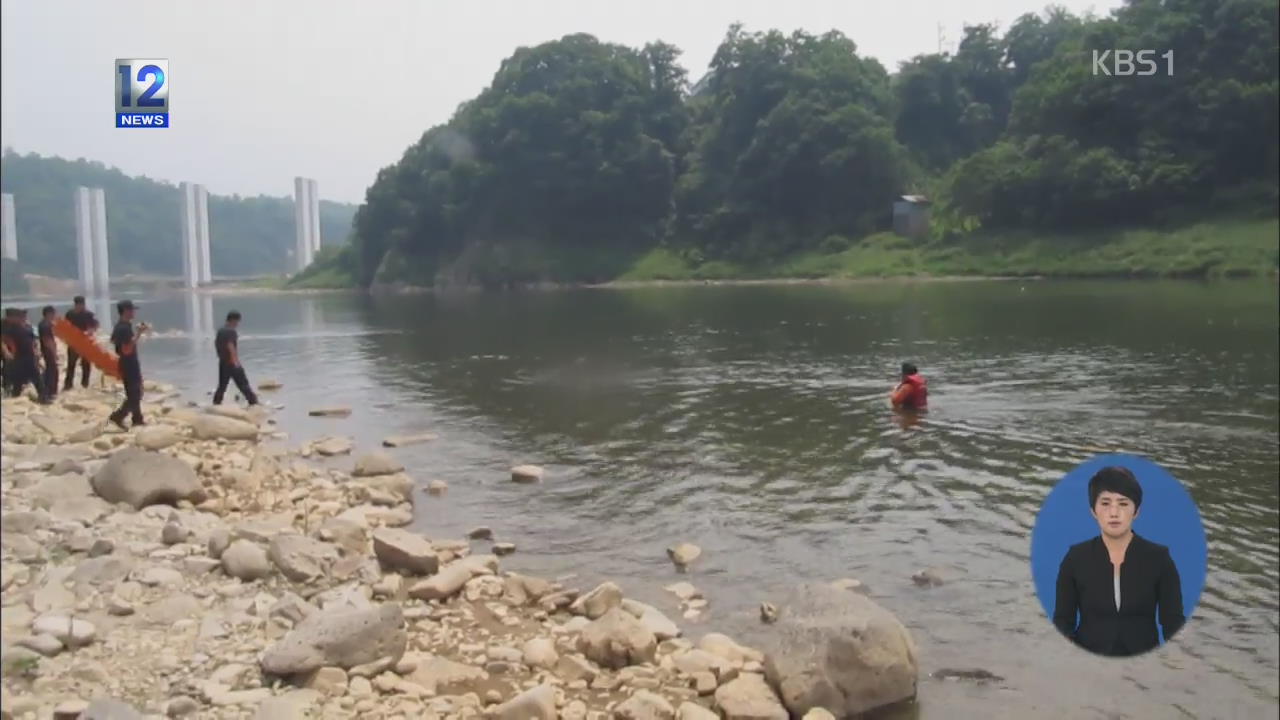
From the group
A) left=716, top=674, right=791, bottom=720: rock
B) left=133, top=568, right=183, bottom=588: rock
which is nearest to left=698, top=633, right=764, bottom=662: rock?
left=716, top=674, right=791, bottom=720: rock

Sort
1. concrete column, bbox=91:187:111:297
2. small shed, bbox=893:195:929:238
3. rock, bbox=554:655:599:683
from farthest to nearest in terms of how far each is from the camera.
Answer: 1. small shed, bbox=893:195:929:238
2. concrete column, bbox=91:187:111:297
3. rock, bbox=554:655:599:683

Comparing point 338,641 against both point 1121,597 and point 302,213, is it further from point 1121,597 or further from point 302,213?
point 302,213

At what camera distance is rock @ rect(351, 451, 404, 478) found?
1683 centimetres

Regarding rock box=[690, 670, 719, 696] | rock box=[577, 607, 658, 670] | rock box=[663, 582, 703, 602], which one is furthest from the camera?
rock box=[663, 582, 703, 602]

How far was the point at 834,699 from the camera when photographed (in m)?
8.09

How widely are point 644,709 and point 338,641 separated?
237cm

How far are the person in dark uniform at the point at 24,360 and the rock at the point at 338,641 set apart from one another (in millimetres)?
14225

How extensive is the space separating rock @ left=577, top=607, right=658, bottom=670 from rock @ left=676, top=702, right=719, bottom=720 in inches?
39.2

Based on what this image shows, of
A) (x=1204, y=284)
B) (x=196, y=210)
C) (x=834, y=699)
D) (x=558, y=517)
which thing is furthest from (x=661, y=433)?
(x=1204, y=284)

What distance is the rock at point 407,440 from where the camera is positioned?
65.7ft

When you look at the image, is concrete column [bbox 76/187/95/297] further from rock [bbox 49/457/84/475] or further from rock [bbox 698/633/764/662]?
rock [bbox 698/633/764/662]

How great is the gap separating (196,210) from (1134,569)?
15.7 metres

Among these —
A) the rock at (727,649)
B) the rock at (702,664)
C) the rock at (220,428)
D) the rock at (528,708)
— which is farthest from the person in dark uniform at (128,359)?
the rock at (528,708)

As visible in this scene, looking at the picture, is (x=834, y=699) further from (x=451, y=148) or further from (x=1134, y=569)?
(x=451, y=148)
